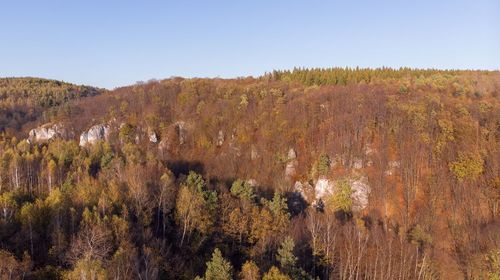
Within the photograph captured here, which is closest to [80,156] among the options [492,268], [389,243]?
[389,243]

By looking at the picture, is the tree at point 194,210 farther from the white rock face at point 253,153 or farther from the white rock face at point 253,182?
the white rock face at point 253,153

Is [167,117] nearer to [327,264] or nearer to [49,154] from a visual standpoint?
[49,154]

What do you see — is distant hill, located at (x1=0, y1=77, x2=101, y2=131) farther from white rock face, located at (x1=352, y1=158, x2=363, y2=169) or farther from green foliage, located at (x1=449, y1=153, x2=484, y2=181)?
green foliage, located at (x1=449, y1=153, x2=484, y2=181)

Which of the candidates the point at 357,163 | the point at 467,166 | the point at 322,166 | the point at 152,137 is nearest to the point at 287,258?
the point at 322,166

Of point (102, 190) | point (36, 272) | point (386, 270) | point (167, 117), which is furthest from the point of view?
point (167, 117)

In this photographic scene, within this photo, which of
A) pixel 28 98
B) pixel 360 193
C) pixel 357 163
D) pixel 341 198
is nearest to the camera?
pixel 341 198

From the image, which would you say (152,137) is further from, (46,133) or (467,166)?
(467,166)

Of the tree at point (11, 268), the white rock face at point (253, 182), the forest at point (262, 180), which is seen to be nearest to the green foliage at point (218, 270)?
the forest at point (262, 180)
